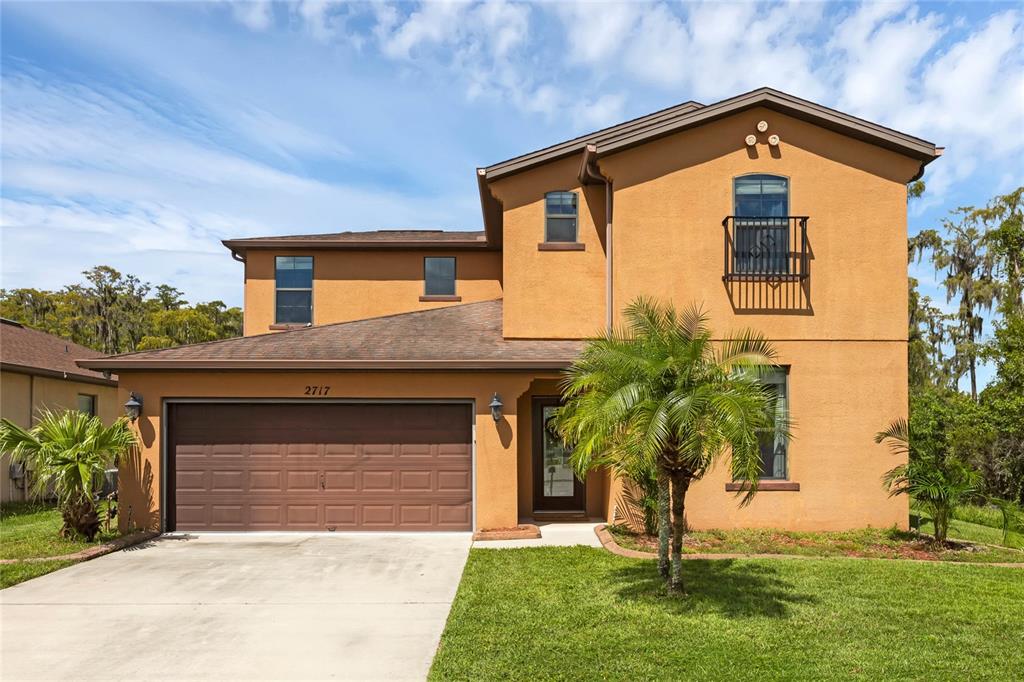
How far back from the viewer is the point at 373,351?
39.8ft

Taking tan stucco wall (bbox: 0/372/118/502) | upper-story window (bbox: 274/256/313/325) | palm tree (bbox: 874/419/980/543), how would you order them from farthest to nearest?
upper-story window (bbox: 274/256/313/325) → tan stucco wall (bbox: 0/372/118/502) → palm tree (bbox: 874/419/980/543)

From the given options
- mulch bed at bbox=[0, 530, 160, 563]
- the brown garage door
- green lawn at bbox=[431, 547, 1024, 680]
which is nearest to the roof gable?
the brown garage door

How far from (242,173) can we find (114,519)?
10.2 m

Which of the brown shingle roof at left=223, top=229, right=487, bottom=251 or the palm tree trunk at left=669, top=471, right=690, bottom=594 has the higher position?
the brown shingle roof at left=223, top=229, right=487, bottom=251

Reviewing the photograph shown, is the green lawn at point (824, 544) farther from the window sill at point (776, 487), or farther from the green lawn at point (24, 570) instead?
the green lawn at point (24, 570)

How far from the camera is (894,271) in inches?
470

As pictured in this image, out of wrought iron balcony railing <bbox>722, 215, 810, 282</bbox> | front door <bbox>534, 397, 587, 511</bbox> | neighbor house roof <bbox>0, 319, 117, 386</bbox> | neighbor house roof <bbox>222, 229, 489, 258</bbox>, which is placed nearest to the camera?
wrought iron balcony railing <bbox>722, 215, 810, 282</bbox>

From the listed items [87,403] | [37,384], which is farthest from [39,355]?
[87,403]

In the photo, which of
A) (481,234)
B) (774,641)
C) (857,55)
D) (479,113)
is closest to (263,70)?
(479,113)

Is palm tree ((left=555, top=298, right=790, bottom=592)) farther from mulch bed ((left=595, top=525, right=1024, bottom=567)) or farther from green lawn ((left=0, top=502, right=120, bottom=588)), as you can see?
green lawn ((left=0, top=502, right=120, bottom=588))

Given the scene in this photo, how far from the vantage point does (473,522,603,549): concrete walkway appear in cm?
1077

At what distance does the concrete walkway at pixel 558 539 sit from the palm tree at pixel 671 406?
9.24ft

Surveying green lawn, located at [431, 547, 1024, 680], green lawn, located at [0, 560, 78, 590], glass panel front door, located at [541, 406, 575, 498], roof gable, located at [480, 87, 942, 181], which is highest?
roof gable, located at [480, 87, 942, 181]

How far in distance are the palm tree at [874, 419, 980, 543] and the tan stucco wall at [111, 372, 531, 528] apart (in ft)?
20.5
